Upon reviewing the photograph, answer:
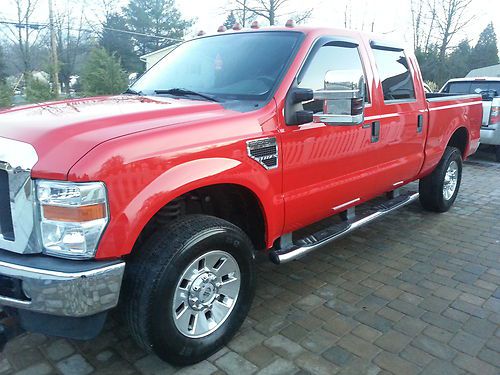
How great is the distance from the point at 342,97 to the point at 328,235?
1.29m

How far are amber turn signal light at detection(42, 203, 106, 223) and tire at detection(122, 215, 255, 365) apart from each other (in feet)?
1.37

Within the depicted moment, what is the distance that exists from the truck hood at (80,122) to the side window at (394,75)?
1928 millimetres

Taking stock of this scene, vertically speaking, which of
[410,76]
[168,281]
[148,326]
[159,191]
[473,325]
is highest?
[410,76]

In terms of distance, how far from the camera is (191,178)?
2.41m

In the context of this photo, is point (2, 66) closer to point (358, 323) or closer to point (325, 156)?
point (325, 156)

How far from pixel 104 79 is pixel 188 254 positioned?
1951 cm

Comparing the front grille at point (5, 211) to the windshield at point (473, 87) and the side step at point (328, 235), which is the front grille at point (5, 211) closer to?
the side step at point (328, 235)


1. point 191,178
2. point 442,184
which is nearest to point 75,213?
point 191,178

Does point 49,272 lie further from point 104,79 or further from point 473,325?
point 104,79

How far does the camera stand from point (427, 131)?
4727 mm

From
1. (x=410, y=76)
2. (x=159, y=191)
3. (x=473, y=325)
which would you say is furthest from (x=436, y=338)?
(x=410, y=76)

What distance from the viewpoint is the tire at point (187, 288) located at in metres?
2.33

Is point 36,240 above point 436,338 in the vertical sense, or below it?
above

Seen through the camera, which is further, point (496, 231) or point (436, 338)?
point (496, 231)
